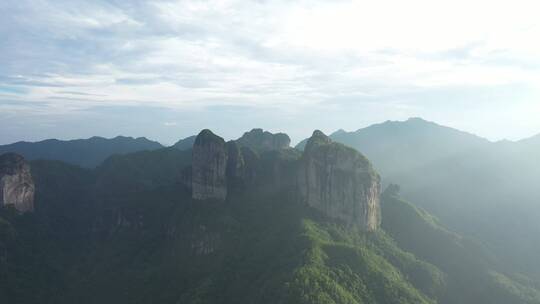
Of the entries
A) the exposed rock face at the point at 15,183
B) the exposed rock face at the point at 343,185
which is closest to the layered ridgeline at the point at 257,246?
the exposed rock face at the point at 343,185

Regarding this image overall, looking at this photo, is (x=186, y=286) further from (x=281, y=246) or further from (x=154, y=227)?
(x=154, y=227)

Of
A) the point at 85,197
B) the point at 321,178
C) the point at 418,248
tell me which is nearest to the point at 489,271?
the point at 418,248

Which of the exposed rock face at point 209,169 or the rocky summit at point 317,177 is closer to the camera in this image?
the rocky summit at point 317,177

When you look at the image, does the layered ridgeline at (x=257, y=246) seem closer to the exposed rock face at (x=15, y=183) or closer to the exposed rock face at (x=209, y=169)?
the exposed rock face at (x=209, y=169)

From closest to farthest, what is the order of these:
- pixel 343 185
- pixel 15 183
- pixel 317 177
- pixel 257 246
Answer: pixel 257 246
pixel 343 185
pixel 317 177
pixel 15 183

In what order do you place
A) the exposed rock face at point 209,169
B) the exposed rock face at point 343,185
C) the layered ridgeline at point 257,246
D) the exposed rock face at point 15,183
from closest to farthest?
the layered ridgeline at point 257,246, the exposed rock face at point 343,185, the exposed rock face at point 209,169, the exposed rock face at point 15,183

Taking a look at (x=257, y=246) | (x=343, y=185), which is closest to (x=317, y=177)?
(x=343, y=185)

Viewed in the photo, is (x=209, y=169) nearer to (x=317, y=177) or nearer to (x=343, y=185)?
(x=317, y=177)
